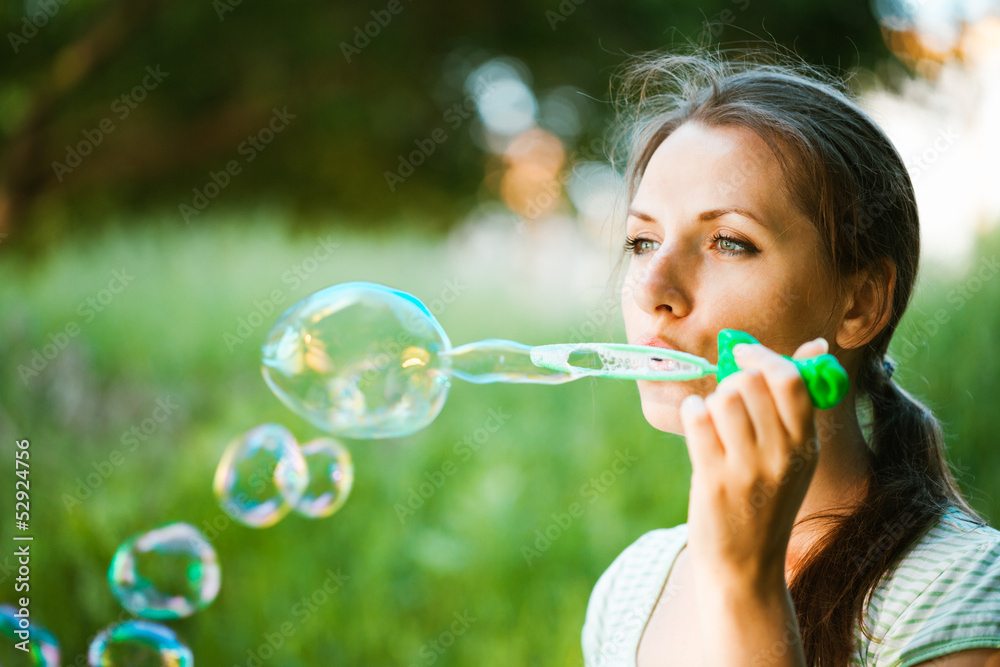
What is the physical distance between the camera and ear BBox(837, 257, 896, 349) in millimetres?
1088

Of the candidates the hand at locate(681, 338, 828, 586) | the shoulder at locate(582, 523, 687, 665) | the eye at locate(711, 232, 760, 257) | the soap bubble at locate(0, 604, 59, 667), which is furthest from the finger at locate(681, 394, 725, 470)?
the soap bubble at locate(0, 604, 59, 667)

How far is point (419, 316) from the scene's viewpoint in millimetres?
1180

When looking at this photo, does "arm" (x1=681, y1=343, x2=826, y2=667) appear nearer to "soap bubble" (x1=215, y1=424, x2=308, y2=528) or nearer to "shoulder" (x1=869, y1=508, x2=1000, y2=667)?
"shoulder" (x1=869, y1=508, x2=1000, y2=667)

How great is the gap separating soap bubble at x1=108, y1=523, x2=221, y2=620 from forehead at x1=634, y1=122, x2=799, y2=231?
1.33 m

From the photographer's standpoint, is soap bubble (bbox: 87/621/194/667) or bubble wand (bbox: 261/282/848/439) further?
soap bubble (bbox: 87/621/194/667)

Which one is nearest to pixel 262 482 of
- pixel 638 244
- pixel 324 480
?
pixel 324 480

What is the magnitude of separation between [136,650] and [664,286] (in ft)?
4.52

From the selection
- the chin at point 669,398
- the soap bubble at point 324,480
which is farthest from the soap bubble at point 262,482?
the chin at point 669,398

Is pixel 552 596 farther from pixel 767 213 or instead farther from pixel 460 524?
pixel 767 213

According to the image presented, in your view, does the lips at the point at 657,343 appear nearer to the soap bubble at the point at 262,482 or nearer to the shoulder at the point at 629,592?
the shoulder at the point at 629,592

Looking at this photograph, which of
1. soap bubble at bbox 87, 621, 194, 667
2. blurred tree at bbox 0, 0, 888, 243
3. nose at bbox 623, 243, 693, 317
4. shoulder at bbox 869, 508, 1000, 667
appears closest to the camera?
shoulder at bbox 869, 508, 1000, 667

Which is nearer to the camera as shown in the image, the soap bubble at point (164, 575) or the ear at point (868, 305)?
the ear at point (868, 305)

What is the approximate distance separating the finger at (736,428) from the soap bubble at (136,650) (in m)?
1.40

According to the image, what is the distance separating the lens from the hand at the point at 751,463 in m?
0.72
